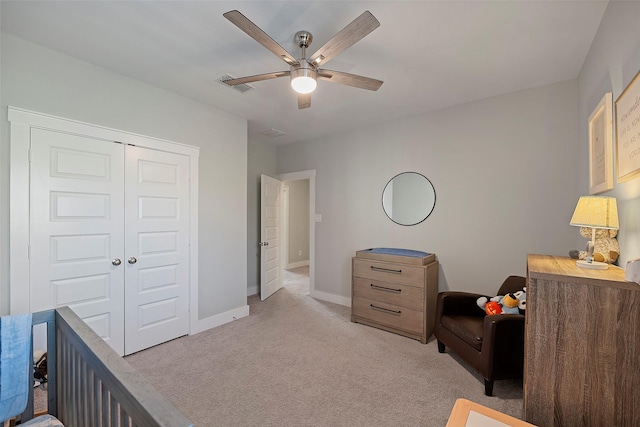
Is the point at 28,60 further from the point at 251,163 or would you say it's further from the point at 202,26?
the point at 251,163

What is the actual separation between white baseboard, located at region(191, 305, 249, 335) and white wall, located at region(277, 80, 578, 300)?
140 cm

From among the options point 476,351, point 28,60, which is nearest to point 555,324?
point 476,351

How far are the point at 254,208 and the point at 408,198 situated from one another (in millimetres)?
2519

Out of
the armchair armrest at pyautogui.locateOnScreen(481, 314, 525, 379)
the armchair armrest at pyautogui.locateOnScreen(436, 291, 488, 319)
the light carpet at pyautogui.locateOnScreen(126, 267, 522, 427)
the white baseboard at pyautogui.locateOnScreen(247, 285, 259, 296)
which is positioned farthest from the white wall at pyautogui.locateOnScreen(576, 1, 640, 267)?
the white baseboard at pyautogui.locateOnScreen(247, 285, 259, 296)

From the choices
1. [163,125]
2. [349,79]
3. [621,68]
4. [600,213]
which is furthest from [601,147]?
[163,125]

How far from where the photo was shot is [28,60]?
2066mm

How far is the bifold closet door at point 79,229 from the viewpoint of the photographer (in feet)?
6.98

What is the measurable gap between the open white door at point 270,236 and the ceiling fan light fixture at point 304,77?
8.44 ft

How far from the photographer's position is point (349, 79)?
6.61 feet

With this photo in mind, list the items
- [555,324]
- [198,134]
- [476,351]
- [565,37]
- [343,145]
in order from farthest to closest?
[343,145] < [198,134] < [476,351] < [565,37] < [555,324]

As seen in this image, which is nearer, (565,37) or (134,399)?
(134,399)

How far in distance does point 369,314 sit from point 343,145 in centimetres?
240

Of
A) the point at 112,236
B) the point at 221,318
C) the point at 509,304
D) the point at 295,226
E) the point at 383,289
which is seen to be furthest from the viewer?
the point at 295,226

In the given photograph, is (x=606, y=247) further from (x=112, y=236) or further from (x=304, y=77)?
(x=112, y=236)
